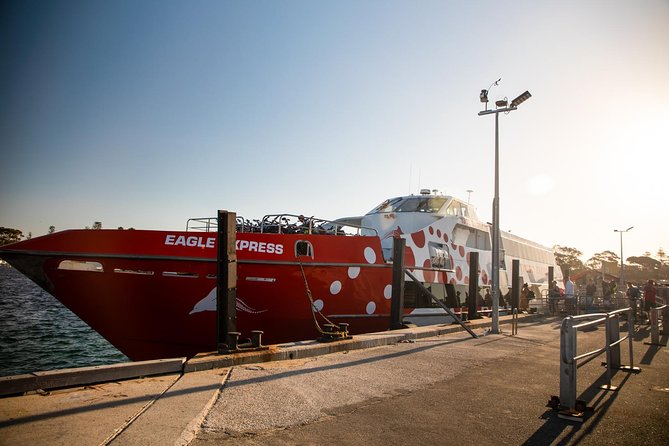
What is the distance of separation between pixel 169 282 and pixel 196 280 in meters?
0.51

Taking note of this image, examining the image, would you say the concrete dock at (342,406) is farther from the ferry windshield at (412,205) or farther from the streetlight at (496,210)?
the ferry windshield at (412,205)

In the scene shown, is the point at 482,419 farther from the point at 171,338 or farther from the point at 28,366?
the point at 28,366

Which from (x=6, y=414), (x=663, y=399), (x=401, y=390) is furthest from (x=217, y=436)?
(x=663, y=399)

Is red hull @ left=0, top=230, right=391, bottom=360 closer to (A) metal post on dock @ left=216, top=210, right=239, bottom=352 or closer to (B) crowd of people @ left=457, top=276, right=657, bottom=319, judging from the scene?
(A) metal post on dock @ left=216, top=210, right=239, bottom=352

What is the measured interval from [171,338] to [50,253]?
2784 millimetres

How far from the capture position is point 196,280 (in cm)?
824

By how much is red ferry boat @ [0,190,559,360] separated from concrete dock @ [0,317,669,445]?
255cm

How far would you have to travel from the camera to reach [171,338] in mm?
8555

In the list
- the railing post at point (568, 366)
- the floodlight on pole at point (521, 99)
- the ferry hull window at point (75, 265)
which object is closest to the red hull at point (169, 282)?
the ferry hull window at point (75, 265)

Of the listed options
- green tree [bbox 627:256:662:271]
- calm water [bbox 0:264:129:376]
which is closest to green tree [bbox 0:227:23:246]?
calm water [bbox 0:264:129:376]

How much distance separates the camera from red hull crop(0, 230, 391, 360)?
8055 millimetres

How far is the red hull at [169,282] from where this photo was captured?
8.05 meters

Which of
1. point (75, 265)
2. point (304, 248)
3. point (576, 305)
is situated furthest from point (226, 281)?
point (576, 305)

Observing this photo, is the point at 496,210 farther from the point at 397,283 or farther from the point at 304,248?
the point at 304,248
